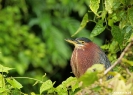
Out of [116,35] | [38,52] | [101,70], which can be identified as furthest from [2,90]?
[38,52]

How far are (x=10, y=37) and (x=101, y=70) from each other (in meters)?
4.26

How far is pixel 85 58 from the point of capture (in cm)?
205

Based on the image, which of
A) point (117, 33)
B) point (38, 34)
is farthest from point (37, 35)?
point (117, 33)

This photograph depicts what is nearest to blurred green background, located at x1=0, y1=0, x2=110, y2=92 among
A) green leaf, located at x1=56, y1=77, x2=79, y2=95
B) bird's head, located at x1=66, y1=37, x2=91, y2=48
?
bird's head, located at x1=66, y1=37, x2=91, y2=48

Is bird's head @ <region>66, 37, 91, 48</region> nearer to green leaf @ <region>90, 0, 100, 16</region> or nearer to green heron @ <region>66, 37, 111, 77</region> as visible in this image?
green heron @ <region>66, 37, 111, 77</region>

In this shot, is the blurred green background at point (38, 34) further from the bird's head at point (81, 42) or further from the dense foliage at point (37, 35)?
the bird's head at point (81, 42)

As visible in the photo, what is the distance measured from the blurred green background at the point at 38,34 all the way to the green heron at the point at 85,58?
3059 mm

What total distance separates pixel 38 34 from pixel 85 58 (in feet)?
13.0

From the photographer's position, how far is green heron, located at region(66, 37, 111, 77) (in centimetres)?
202

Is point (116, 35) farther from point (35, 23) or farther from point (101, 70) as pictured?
point (35, 23)

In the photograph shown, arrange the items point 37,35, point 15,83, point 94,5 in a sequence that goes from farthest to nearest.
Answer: point 37,35
point 15,83
point 94,5

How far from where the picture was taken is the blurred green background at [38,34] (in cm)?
545

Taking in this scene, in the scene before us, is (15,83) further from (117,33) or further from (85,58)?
(117,33)

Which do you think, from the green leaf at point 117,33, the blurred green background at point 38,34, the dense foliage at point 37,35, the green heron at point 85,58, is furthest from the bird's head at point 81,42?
the blurred green background at point 38,34
